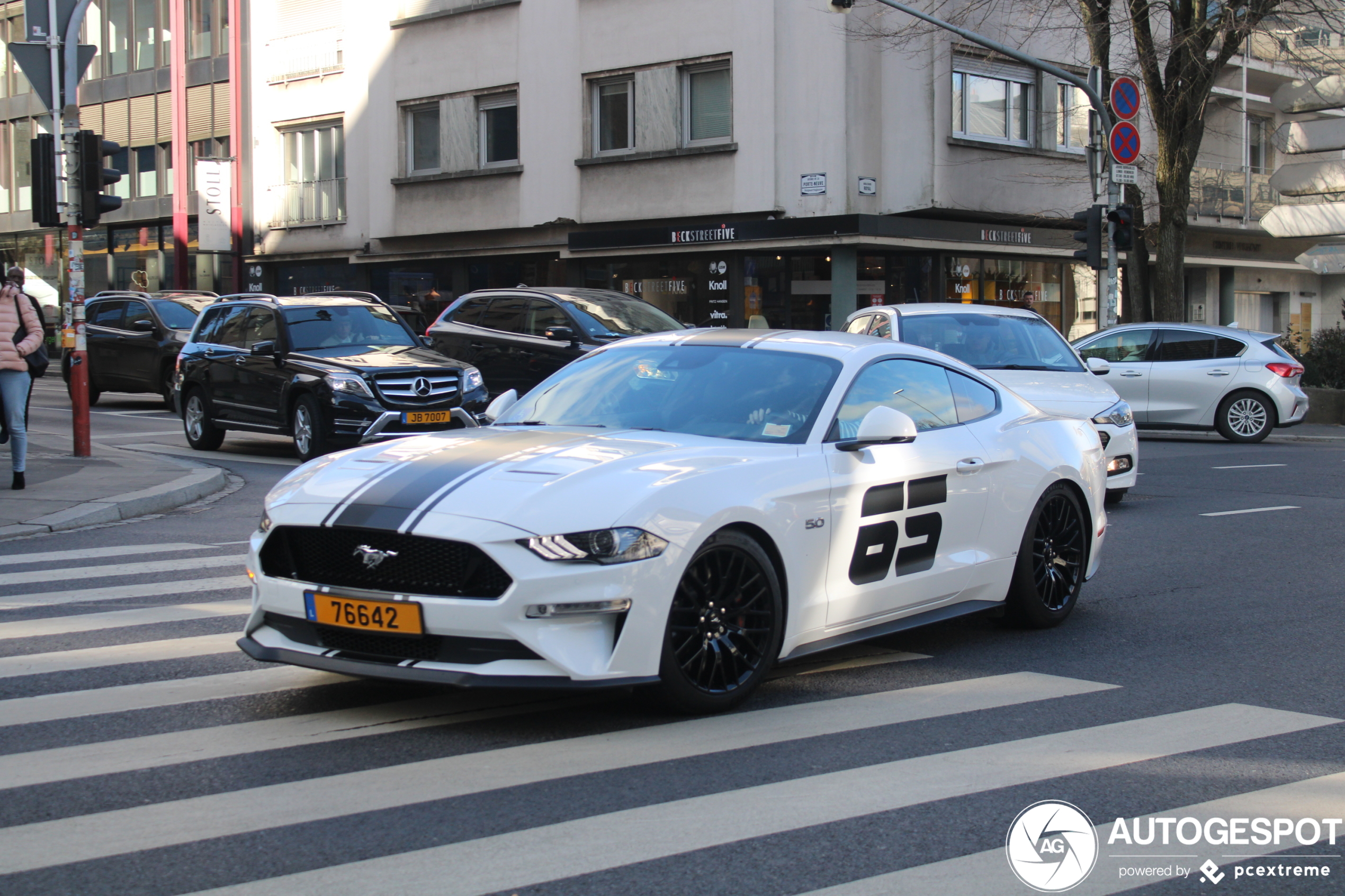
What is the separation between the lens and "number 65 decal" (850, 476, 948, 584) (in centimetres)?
603

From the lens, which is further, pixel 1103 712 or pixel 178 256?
pixel 178 256

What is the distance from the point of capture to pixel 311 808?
430 centimetres

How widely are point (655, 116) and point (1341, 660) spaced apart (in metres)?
24.6

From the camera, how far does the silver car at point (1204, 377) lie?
64.4 ft

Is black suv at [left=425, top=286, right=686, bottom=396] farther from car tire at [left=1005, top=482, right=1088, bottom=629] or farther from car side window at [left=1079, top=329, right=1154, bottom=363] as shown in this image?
car tire at [left=1005, top=482, right=1088, bottom=629]

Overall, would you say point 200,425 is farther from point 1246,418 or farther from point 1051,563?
point 1246,418

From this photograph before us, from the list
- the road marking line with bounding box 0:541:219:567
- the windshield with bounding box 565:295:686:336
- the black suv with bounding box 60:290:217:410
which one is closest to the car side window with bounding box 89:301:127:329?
the black suv with bounding box 60:290:217:410

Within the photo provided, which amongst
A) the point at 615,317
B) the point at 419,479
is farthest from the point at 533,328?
the point at 419,479

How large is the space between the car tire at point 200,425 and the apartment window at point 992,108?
16.8 metres

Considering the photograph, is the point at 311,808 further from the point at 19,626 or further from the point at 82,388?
the point at 82,388

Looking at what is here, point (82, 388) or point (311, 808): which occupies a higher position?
point (82, 388)

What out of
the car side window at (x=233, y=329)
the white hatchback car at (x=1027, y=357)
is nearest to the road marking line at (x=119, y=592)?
the white hatchback car at (x=1027, y=357)

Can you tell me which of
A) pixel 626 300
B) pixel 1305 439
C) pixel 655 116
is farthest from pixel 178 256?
pixel 1305 439

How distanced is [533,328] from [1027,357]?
7.78 metres
